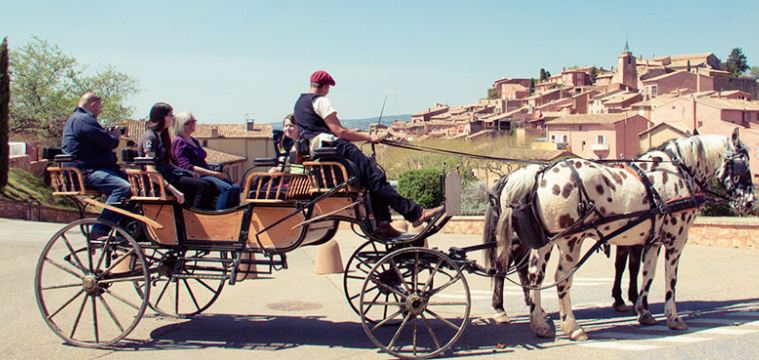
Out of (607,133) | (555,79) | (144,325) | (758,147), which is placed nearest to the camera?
(144,325)

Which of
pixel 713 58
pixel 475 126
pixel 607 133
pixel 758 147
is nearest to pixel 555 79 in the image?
pixel 713 58

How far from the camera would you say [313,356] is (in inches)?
288

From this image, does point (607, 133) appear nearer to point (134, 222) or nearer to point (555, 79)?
point (134, 222)

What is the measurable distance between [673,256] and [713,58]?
146 metres

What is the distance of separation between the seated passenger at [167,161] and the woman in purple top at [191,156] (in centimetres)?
20

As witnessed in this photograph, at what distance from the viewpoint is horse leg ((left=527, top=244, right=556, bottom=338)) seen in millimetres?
8125

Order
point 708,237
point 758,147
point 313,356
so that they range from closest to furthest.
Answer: point 313,356 < point 708,237 < point 758,147

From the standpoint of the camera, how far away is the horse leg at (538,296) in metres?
8.12

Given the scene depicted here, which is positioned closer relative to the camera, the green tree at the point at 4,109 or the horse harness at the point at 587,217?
the horse harness at the point at 587,217

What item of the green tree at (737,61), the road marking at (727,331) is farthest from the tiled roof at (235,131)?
the green tree at (737,61)

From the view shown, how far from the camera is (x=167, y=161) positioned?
27.4ft

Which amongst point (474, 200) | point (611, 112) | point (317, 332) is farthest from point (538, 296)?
point (611, 112)

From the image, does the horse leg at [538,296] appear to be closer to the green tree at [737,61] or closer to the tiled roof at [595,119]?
the tiled roof at [595,119]

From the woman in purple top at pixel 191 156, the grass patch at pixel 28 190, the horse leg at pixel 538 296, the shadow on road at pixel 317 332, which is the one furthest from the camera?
the grass patch at pixel 28 190
